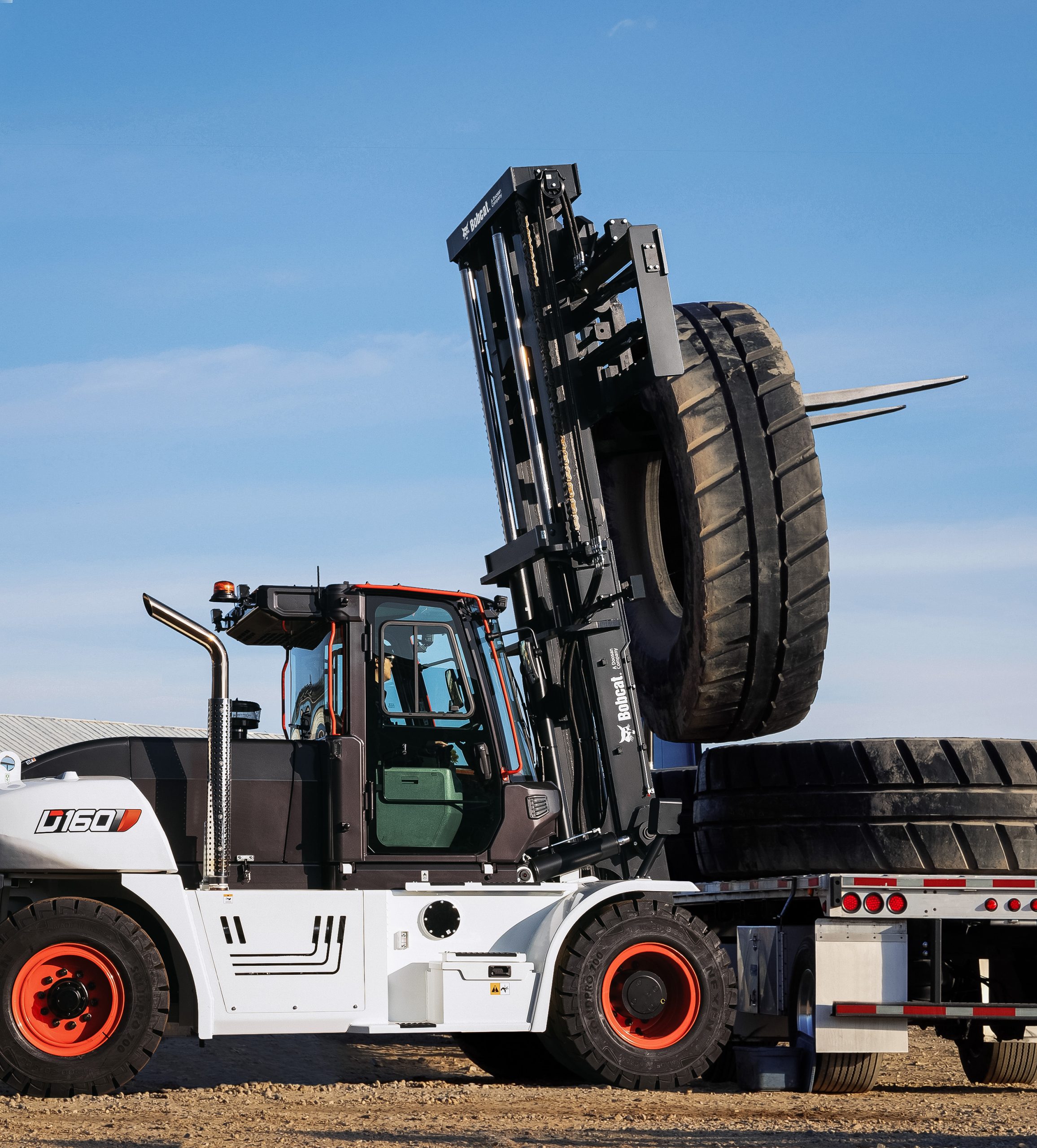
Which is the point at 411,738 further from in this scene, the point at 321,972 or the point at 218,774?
the point at 321,972

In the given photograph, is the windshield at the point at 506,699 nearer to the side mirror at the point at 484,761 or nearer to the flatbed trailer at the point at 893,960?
the side mirror at the point at 484,761

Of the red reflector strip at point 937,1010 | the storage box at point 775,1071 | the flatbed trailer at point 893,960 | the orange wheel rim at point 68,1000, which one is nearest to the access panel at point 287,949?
the orange wheel rim at point 68,1000

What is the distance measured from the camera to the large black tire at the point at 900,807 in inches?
327

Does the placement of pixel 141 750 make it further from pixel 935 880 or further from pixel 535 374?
pixel 935 880

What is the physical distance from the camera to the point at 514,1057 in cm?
918

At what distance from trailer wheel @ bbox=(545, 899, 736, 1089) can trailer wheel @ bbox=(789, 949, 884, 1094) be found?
0.43 metres

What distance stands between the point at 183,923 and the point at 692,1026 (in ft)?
9.27

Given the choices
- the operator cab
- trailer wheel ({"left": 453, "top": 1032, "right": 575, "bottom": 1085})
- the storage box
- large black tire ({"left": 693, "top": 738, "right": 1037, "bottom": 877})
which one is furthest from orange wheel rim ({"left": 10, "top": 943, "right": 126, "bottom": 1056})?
large black tire ({"left": 693, "top": 738, "right": 1037, "bottom": 877})

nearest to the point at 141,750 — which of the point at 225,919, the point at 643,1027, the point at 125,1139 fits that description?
the point at 225,919

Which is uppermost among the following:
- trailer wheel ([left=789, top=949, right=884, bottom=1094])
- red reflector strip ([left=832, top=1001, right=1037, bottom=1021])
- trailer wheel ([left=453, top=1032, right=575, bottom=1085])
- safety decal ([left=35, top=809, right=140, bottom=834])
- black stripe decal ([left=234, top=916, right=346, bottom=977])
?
safety decal ([left=35, top=809, right=140, bottom=834])

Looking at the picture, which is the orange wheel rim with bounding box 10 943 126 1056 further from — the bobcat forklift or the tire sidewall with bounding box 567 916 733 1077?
the tire sidewall with bounding box 567 916 733 1077

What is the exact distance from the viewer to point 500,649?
8516 mm

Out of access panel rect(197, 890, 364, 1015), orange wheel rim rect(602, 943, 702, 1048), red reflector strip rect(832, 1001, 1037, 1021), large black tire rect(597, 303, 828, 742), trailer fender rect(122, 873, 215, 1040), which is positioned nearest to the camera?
trailer fender rect(122, 873, 215, 1040)

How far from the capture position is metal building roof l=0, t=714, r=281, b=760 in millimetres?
29000
